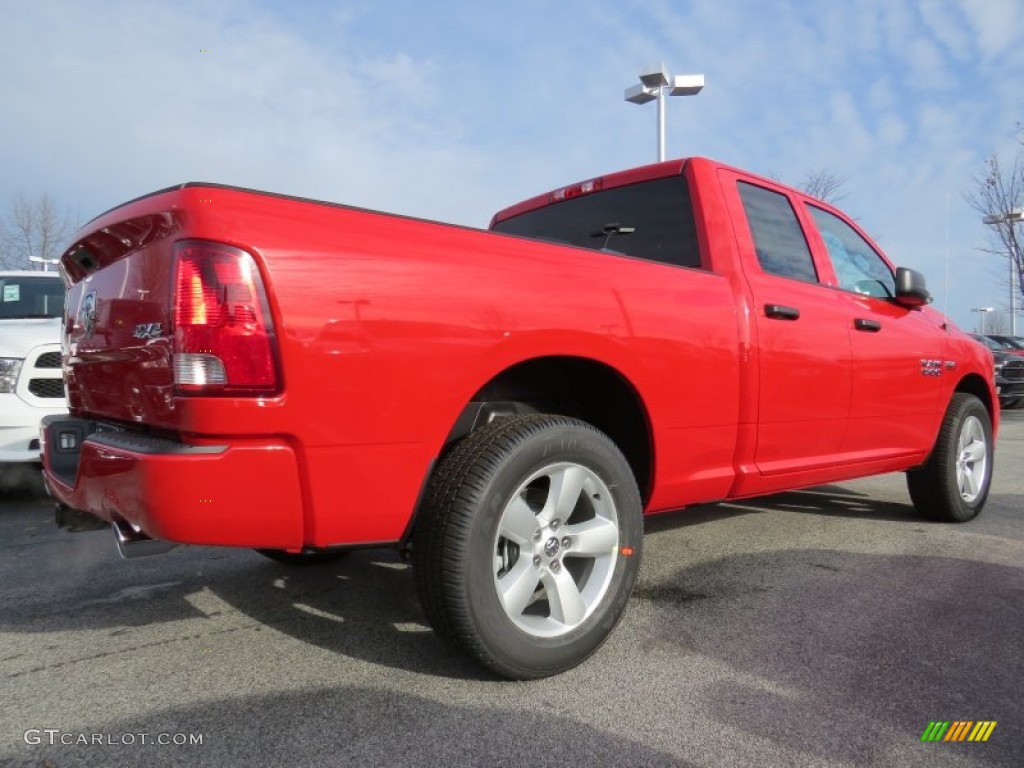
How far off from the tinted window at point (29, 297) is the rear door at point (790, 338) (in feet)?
19.1

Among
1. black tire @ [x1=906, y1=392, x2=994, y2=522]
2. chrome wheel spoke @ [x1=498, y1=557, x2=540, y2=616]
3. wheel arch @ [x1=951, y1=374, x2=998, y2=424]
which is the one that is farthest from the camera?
wheel arch @ [x1=951, y1=374, x2=998, y2=424]

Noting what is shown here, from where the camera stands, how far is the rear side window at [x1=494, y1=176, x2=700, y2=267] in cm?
330

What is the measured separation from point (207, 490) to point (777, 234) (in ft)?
9.48

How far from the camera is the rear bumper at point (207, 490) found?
5.88ft

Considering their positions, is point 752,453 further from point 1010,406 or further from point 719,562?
point 1010,406

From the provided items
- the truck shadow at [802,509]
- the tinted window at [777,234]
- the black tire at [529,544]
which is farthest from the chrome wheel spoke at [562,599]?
the truck shadow at [802,509]

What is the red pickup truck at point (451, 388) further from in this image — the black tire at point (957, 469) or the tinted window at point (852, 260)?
the black tire at point (957, 469)

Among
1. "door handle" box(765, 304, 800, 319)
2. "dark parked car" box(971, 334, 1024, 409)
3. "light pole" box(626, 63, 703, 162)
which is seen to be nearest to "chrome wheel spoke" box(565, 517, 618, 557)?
"door handle" box(765, 304, 800, 319)

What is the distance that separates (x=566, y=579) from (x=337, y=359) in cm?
105

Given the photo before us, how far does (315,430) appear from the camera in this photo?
1.88 metres

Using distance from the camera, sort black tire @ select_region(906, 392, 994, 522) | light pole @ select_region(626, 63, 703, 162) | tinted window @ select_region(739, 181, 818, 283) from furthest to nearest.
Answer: light pole @ select_region(626, 63, 703, 162), black tire @ select_region(906, 392, 994, 522), tinted window @ select_region(739, 181, 818, 283)

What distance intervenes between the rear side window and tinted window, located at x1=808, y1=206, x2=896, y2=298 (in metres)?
1.01

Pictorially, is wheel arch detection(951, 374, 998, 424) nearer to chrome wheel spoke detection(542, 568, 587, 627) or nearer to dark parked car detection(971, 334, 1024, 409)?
chrome wheel spoke detection(542, 568, 587, 627)

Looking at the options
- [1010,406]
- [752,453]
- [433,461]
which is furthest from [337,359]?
[1010,406]
